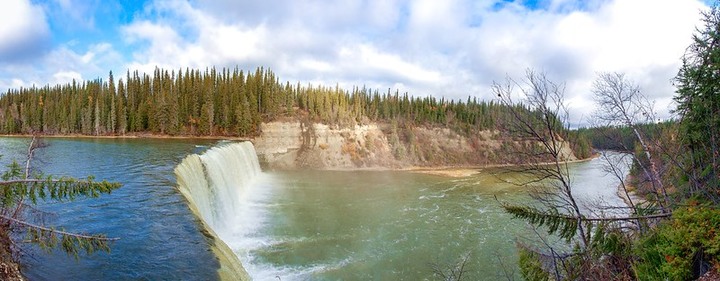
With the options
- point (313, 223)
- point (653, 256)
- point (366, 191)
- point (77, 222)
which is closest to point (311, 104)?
point (366, 191)

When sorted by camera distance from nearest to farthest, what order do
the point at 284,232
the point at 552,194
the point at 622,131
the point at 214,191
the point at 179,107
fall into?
the point at 552,194
the point at 622,131
the point at 284,232
the point at 214,191
the point at 179,107

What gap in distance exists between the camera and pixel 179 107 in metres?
74.6

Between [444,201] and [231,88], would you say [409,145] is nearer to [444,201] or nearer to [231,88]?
[231,88]

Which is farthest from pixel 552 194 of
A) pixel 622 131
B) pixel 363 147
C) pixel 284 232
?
pixel 363 147

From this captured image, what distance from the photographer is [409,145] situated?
8262 cm

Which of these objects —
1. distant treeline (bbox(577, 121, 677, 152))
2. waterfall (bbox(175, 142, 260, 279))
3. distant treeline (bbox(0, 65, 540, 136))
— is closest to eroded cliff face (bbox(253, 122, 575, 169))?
distant treeline (bbox(0, 65, 540, 136))

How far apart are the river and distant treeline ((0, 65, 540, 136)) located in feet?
120

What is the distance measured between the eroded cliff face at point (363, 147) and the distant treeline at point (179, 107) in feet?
10.5

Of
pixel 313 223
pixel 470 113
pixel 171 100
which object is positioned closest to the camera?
pixel 313 223

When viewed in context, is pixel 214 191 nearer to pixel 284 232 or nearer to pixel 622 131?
pixel 284 232

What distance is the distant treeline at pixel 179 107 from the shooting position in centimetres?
7188

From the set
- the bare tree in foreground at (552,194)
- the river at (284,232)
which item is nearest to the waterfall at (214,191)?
the river at (284,232)

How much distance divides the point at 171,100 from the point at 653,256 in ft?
250

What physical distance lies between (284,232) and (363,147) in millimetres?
52002
